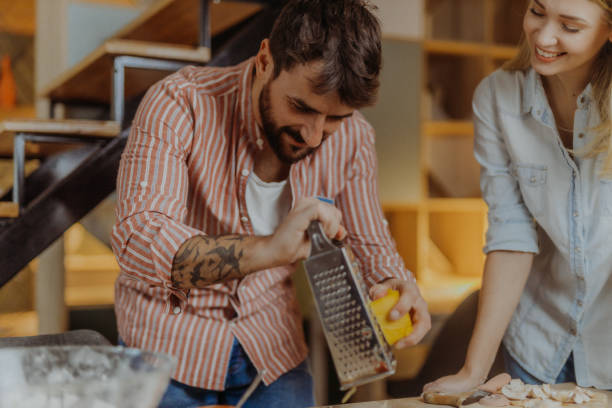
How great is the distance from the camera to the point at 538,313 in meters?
1.32

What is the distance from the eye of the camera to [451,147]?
3521mm

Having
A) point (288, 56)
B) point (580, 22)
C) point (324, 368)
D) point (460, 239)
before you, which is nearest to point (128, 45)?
point (288, 56)

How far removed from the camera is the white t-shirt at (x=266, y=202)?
1253 mm

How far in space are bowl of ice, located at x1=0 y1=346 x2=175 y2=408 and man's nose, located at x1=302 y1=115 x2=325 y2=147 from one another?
19.7 inches

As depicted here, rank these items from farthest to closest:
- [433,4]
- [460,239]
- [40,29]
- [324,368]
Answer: [433,4], [460,239], [324,368], [40,29]

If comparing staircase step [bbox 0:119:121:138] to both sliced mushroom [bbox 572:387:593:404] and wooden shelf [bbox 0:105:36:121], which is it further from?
wooden shelf [bbox 0:105:36:121]

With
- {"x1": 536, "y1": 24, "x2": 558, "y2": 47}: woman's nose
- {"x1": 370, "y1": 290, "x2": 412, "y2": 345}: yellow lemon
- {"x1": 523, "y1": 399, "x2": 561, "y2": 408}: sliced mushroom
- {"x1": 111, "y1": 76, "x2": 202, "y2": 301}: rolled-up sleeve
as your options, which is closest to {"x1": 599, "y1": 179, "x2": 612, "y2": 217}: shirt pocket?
{"x1": 536, "y1": 24, "x2": 558, "y2": 47}: woman's nose

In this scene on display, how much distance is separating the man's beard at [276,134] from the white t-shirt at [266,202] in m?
0.10

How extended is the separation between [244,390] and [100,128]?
774 millimetres

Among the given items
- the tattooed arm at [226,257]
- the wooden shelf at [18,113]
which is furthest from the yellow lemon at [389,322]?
the wooden shelf at [18,113]

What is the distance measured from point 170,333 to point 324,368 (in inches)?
64.7

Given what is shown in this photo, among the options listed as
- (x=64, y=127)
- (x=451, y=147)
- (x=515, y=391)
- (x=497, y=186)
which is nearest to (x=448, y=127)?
(x=451, y=147)

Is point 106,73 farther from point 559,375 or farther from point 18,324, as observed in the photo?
point 18,324

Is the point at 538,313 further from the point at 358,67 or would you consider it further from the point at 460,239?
the point at 460,239
